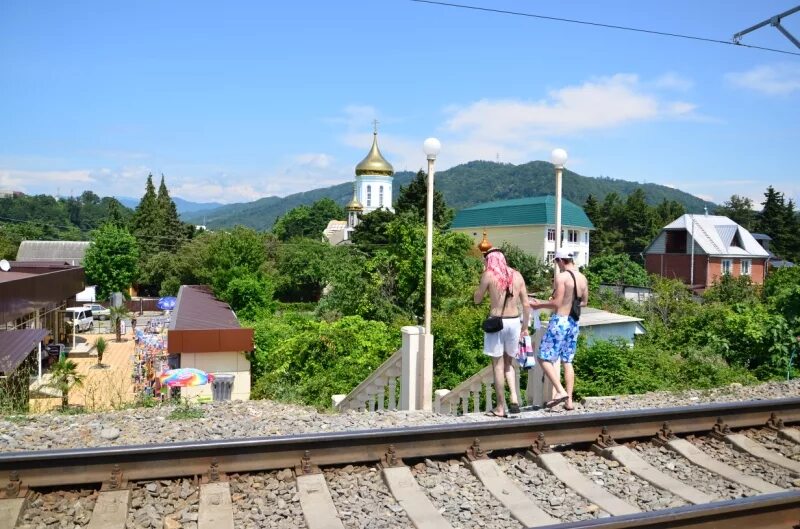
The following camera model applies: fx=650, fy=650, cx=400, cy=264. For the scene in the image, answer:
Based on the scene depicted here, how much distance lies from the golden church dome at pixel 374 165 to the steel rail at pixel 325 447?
94075 mm

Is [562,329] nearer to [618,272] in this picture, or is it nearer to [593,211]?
[618,272]

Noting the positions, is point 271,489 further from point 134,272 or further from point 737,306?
point 134,272

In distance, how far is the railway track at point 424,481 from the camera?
177 inches

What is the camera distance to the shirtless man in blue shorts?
7195 mm

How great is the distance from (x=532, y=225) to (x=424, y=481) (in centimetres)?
5895

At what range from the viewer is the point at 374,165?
9931 centimetres

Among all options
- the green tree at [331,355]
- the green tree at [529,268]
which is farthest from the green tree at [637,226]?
the green tree at [331,355]

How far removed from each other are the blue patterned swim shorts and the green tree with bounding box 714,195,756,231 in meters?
92.9

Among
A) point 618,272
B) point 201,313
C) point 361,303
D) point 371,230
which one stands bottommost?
point 201,313

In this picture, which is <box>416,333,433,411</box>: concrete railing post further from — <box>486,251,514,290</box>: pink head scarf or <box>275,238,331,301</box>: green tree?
<box>275,238,331,301</box>: green tree

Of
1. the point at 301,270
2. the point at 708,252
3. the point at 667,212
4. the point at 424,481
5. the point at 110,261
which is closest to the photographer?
the point at 424,481

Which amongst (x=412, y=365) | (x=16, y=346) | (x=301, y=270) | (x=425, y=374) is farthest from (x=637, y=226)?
(x=425, y=374)

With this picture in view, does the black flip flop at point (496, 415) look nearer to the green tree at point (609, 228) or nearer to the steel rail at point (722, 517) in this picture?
the steel rail at point (722, 517)

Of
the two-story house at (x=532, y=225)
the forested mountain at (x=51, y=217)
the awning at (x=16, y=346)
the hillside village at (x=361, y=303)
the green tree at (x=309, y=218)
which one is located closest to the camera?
the hillside village at (x=361, y=303)
